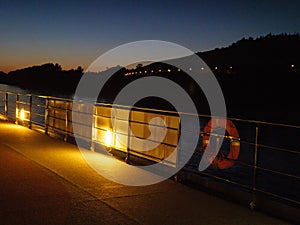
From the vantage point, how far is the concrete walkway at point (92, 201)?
13.8 ft

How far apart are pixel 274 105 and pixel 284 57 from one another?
37650mm

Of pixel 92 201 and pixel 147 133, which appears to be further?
pixel 147 133

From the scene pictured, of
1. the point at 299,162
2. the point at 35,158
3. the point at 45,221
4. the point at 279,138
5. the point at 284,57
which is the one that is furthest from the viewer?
the point at 284,57

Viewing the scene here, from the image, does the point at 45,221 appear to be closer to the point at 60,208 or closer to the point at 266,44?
the point at 60,208

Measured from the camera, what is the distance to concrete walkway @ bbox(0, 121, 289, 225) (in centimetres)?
420

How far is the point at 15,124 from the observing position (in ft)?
44.1

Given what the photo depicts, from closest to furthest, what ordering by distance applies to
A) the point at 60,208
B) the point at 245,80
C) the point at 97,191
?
the point at 60,208 → the point at 97,191 → the point at 245,80

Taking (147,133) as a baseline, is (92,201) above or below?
below

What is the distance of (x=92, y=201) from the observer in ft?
15.6

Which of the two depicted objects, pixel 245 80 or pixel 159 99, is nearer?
pixel 245 80

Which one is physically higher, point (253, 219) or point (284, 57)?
point (284, 57)

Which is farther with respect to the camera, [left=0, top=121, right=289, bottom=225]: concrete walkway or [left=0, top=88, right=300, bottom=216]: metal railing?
[left=0, top=88, right=300, bottom=216]: metal railing

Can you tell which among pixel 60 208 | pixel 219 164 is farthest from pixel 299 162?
pixel 60 208

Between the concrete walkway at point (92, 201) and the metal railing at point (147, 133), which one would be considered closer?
the concrete walkway at point (92, 201)
